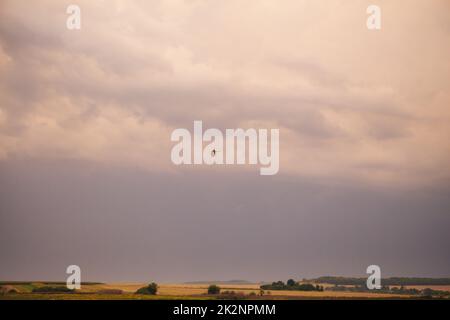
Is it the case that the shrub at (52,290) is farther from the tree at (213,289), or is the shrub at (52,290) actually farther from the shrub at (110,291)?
the tree at (213,289)

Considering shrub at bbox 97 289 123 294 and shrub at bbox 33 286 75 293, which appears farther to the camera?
shrub at bbox 97 289 123 294

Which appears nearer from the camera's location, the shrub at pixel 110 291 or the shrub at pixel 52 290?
the shrub at pixel 52 290

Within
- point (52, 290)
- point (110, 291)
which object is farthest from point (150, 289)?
point (52, 290)

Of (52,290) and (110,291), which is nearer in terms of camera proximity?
(52,290)

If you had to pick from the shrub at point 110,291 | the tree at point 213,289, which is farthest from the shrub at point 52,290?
the tree at point 213,289

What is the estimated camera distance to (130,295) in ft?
90.1

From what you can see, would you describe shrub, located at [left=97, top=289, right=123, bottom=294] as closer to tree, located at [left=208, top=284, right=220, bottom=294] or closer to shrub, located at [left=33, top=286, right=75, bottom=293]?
shrub, located at [left=33, top=286, right=75, bottom=293]

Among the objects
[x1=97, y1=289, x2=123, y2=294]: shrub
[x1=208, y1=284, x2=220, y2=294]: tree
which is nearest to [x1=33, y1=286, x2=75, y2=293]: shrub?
[x1=97, y1=289, x2=123, y2=294]: shrub

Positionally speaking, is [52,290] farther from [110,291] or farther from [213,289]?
[213,289]

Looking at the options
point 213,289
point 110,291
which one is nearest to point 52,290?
point 110,291

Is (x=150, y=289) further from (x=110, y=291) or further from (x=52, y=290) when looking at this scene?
(x=52, y=290)
